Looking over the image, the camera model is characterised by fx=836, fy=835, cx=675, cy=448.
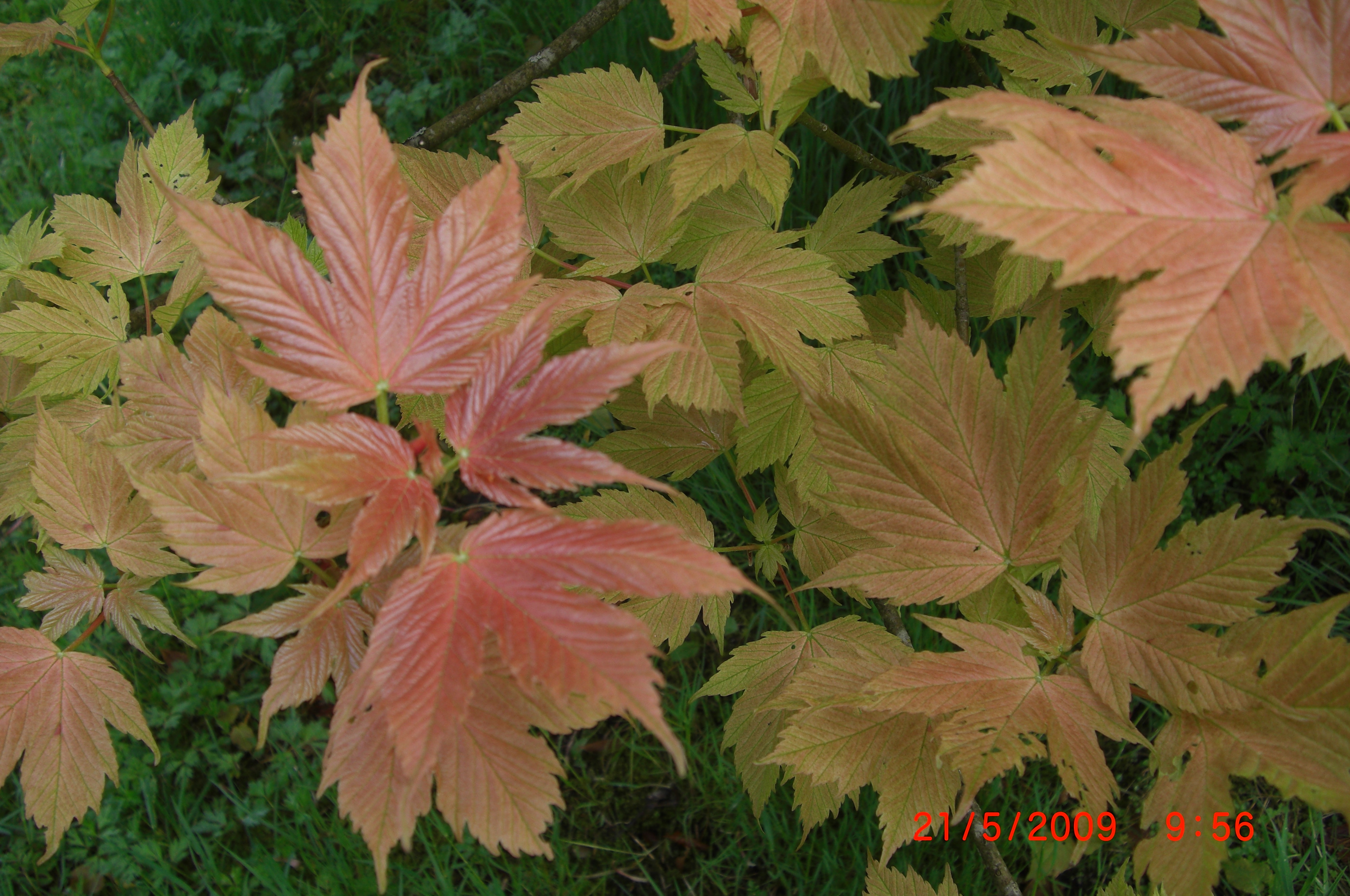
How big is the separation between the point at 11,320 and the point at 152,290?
190cm

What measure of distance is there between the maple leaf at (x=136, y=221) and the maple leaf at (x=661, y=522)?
87cm

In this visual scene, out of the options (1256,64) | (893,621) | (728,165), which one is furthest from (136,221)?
(1256,64)

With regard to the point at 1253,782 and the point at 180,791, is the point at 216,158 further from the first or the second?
the point at 1253,782

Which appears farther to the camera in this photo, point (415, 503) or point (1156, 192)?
point (415, 503)

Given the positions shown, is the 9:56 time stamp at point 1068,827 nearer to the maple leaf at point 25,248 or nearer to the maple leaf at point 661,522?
the maple leaf at point 661,522

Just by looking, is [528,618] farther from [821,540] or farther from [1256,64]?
[1256,64]

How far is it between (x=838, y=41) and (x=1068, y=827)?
5.74ft

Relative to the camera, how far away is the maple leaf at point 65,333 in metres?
1.40

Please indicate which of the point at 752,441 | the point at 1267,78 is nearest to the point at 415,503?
the point at 752,441

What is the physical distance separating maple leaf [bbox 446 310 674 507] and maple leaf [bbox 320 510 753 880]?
43mm

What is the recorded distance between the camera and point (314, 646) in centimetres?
102

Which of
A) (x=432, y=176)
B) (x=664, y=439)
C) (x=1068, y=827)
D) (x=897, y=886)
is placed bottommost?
(x=1068, y=827)

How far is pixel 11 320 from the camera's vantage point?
139 cm

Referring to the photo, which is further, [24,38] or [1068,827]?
[1068,827]
